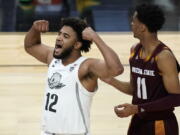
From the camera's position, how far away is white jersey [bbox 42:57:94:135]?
3.24 metres

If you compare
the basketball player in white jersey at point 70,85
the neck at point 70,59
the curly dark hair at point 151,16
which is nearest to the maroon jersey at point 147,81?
the curly dark hair at point 151,16

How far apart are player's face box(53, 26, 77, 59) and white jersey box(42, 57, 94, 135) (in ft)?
0.28

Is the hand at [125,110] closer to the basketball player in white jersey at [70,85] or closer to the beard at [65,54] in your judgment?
the basketball player in white jersey at [70,85]

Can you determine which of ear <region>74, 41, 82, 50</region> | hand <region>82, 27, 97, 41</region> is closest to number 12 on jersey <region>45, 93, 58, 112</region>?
ear <region>74, 41, 82, 50</region>

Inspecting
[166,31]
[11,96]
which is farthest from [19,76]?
[166,31]

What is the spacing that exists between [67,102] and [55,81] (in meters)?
0.15

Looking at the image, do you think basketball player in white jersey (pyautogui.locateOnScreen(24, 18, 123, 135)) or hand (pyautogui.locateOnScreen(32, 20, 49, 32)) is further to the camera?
hand (pyautogui.locateOnScreen(32, 20, 49, 32))

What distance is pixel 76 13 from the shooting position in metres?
8.73

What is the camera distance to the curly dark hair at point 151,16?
318 cm

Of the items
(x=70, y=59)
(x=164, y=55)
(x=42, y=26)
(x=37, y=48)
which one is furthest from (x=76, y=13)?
(x=164, y=55)

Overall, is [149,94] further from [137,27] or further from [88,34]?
[88,34]

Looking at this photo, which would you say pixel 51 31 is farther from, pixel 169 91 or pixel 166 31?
pixel 169 91

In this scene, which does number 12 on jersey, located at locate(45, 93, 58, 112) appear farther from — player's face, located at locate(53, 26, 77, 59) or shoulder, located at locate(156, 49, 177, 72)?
shoulder, located at locate(156, 49, 177, 72)

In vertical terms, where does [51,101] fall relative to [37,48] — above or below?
below
